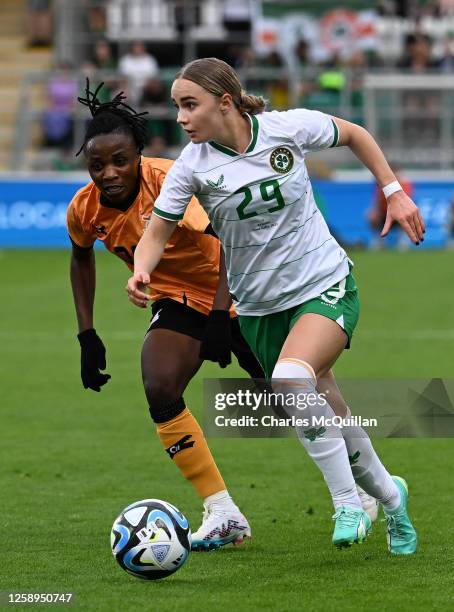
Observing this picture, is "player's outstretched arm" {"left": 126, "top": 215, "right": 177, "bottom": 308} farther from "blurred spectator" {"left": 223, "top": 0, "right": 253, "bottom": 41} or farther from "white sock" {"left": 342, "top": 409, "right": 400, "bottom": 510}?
"blurred spectator" {"left": 223, "top": 0, "right": 253, "bottom": 41}

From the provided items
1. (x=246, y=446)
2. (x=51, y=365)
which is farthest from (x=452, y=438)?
(x=51, y=365)

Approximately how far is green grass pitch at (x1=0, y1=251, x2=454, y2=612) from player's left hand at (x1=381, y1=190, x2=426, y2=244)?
56.2 inches

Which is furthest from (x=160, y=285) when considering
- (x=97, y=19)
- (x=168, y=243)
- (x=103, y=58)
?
(x=97, y=19)

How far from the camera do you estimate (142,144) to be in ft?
21.4

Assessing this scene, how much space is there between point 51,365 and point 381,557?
765 centimetres

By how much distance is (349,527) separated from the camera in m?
5.57

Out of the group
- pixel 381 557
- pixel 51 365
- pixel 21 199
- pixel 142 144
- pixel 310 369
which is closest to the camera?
pixel 310 369

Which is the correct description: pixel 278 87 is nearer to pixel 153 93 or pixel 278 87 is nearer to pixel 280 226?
pixel 153 93

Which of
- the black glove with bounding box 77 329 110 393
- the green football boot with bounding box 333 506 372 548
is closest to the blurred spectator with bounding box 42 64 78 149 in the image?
the black glove with bounding box 77 329 110 393

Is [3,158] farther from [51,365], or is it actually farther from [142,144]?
[142,144]

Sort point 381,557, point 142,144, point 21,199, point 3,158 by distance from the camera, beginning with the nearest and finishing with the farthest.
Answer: point 381,557, point 142,144, point 21,199, point 3,158

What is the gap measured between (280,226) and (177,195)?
466 millimetres

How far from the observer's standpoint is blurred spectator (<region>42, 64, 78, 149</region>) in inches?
1096

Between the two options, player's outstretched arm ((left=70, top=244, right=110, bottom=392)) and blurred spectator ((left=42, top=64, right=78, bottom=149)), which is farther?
blurred spectator ((left=42, top=64, right=78, bottom=149))
